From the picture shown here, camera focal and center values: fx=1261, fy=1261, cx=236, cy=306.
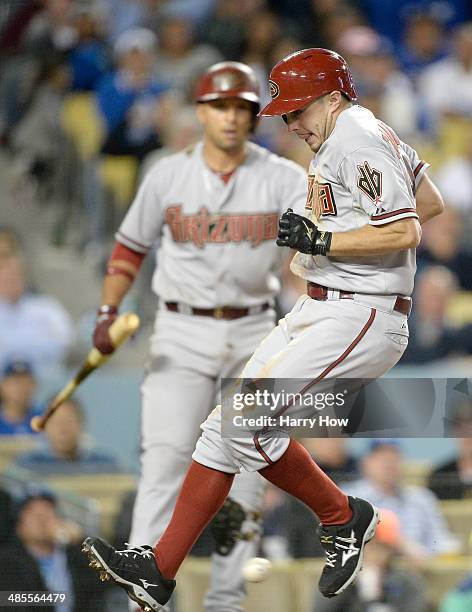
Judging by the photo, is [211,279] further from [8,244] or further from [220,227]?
A: [8,244]

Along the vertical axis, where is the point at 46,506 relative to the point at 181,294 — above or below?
below

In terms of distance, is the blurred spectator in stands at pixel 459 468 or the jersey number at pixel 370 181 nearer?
the jersey number at pixel 370 181

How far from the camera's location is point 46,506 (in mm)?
5270

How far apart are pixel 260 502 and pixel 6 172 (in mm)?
4404

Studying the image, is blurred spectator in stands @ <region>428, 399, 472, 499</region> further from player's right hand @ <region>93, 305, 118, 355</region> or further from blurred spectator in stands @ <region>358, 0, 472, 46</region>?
blurred spectator in stands @ <region>358, 0, 472, 46</region>

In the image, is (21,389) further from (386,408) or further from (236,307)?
(386,408)

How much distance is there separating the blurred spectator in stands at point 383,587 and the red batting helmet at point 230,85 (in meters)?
1.79

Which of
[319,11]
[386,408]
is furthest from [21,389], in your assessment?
[319,11]

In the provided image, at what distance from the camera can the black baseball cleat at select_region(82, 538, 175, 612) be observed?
3.77 meters

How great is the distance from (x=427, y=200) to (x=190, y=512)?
4.11ft

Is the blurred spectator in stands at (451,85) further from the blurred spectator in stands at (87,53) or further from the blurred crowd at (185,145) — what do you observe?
→ the blurred spectator in stands at (87,53)

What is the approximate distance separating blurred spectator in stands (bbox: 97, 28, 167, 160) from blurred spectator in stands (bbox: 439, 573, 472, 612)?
12.8ft

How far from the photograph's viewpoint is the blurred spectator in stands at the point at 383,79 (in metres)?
8.56

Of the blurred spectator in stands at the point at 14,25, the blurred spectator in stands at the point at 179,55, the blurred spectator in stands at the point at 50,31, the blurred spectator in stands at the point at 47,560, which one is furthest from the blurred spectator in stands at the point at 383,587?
the blurred spectator in stands at the point at 14,25
